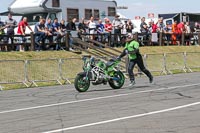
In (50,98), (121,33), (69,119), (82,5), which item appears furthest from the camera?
(82,5)

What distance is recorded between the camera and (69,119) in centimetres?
1091

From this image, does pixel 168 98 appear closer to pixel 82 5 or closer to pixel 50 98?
pixel 50 98

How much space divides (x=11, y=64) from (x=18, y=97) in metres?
5.16

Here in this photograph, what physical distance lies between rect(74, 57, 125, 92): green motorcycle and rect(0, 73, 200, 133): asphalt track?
363 mm

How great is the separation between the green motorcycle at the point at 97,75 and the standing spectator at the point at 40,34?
8.82 m

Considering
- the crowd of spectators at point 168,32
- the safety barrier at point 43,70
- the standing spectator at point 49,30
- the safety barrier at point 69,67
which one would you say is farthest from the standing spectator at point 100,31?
the safety barrier at point 43,70

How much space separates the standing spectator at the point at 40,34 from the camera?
26.5 m

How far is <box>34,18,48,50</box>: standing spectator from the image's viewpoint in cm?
2648

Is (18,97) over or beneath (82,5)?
beneath

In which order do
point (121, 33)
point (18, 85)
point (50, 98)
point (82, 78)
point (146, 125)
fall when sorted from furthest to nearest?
point (121, 33) < point (18, 85) < point (82, 78) < point (50, 98) < point (146, 125)

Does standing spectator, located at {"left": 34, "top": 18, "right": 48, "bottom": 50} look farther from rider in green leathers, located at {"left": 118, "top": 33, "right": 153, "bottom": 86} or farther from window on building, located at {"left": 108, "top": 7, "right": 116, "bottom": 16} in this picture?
window on building, located at {"left": 108, "top": 7, "right": 116, "bottom": 16}

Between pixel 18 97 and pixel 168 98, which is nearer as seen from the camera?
pixel 168 98

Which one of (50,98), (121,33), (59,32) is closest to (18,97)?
(50,98)

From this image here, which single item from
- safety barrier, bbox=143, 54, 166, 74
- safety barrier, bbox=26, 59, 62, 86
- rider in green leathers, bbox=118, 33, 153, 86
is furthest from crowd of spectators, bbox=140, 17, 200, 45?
rider in green leathers, bbox=118, 33, 153, 86
